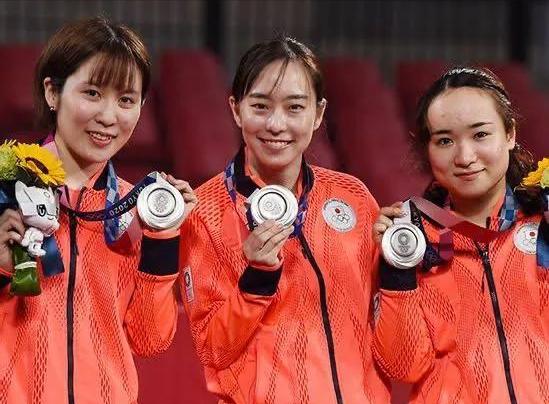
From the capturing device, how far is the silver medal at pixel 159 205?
8.00 feet

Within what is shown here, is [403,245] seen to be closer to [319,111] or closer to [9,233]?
[319,111]

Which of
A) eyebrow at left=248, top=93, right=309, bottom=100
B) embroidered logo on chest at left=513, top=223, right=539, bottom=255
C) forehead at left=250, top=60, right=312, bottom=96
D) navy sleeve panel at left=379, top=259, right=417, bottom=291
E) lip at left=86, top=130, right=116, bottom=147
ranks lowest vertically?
navy sleeve panel at left=379, top=259, right=417, bottom=291

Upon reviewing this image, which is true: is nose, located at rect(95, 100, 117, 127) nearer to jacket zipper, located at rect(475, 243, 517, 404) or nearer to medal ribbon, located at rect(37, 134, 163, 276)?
medal ribbon, located at rect(37, 134, 163, 276)

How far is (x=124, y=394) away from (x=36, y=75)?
609 millimetres

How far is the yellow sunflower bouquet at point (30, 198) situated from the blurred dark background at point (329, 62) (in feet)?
4.52

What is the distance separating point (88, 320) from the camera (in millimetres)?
2469

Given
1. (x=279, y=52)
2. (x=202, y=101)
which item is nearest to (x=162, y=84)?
(x=202, y=101)

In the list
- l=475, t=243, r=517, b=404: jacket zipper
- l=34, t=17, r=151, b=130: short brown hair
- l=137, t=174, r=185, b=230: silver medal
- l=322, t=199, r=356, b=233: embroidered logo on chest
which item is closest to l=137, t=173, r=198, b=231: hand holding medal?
l=137, t=174, r=185, b=230: silver medal

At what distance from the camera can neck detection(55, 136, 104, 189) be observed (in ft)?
8.46

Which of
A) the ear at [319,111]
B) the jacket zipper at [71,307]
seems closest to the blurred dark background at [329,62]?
the ear at [319,111]

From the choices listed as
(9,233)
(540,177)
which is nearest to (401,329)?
(540,177)

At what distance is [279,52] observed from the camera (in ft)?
8.74

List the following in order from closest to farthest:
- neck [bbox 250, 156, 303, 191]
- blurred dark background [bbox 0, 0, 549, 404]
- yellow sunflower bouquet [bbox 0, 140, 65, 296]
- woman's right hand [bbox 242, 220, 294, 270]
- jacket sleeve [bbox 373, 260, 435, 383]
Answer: yellow sunflower bouquet [bbox 0, 140, 65, 296]
woman's right hand [bbox 242, 220, 294, 270]
jacket sleeve [bbox 373, 260, 435, 383]
neck [bbox 250, 156, 303, 191]
blurred dark background [bbox 0, 0, 549, 404]

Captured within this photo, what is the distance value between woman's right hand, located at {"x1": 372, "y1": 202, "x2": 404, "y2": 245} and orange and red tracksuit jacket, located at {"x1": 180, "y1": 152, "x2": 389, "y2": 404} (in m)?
0.09
